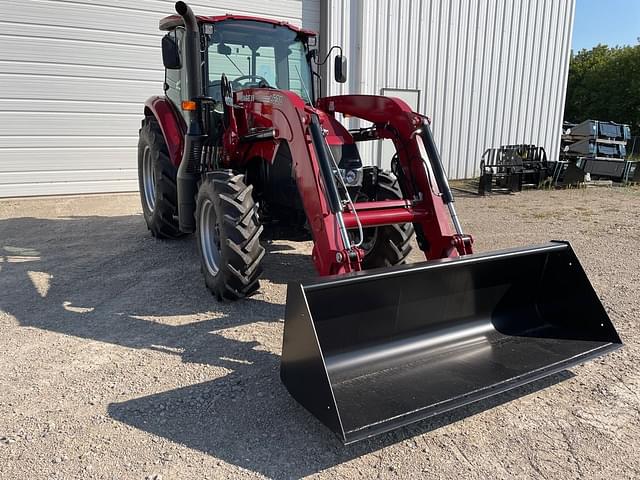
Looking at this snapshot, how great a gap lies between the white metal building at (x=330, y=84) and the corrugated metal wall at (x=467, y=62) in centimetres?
3

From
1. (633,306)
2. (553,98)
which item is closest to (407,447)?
(633,306)

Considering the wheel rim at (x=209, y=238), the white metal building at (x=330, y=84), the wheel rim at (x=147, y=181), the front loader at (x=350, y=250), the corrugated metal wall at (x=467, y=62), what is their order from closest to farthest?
1. the front loader at (x=350, y=250)
2. the wheel rim at (x=209, y=238)
3. the wheel rim at (x=147, y=181)
4. the white metal building at (x=330, y=84)
5. the corrugated metal wall at (x=467, y=62)

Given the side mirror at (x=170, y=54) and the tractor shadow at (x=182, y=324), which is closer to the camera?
the tractor shadow at (x=182, y=324)

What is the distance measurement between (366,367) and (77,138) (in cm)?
812

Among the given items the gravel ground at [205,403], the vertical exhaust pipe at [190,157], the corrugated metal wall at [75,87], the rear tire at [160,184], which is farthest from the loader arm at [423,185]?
the corrugated metal wall at [75,87]

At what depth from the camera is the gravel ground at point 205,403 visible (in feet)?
7.85

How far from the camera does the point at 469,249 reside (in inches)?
144

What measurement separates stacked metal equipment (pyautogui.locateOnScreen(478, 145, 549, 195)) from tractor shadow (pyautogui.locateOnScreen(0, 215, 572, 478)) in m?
6.25

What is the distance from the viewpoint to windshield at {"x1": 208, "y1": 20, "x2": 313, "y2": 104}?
491cm

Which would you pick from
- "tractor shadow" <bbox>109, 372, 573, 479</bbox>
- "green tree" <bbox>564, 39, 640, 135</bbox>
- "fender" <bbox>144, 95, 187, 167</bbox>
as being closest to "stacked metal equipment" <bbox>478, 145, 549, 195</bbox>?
"fender" <bbox>144, 95, 187, 167</bbox>

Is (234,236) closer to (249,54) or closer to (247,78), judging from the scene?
(247,78)

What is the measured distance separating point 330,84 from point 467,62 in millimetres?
3661

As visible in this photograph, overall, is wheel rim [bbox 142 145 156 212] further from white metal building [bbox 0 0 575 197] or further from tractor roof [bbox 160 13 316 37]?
white metal building [bbox 0 0 575 197]

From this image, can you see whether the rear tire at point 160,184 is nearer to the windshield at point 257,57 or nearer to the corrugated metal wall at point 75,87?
the windshield at point 257,57
